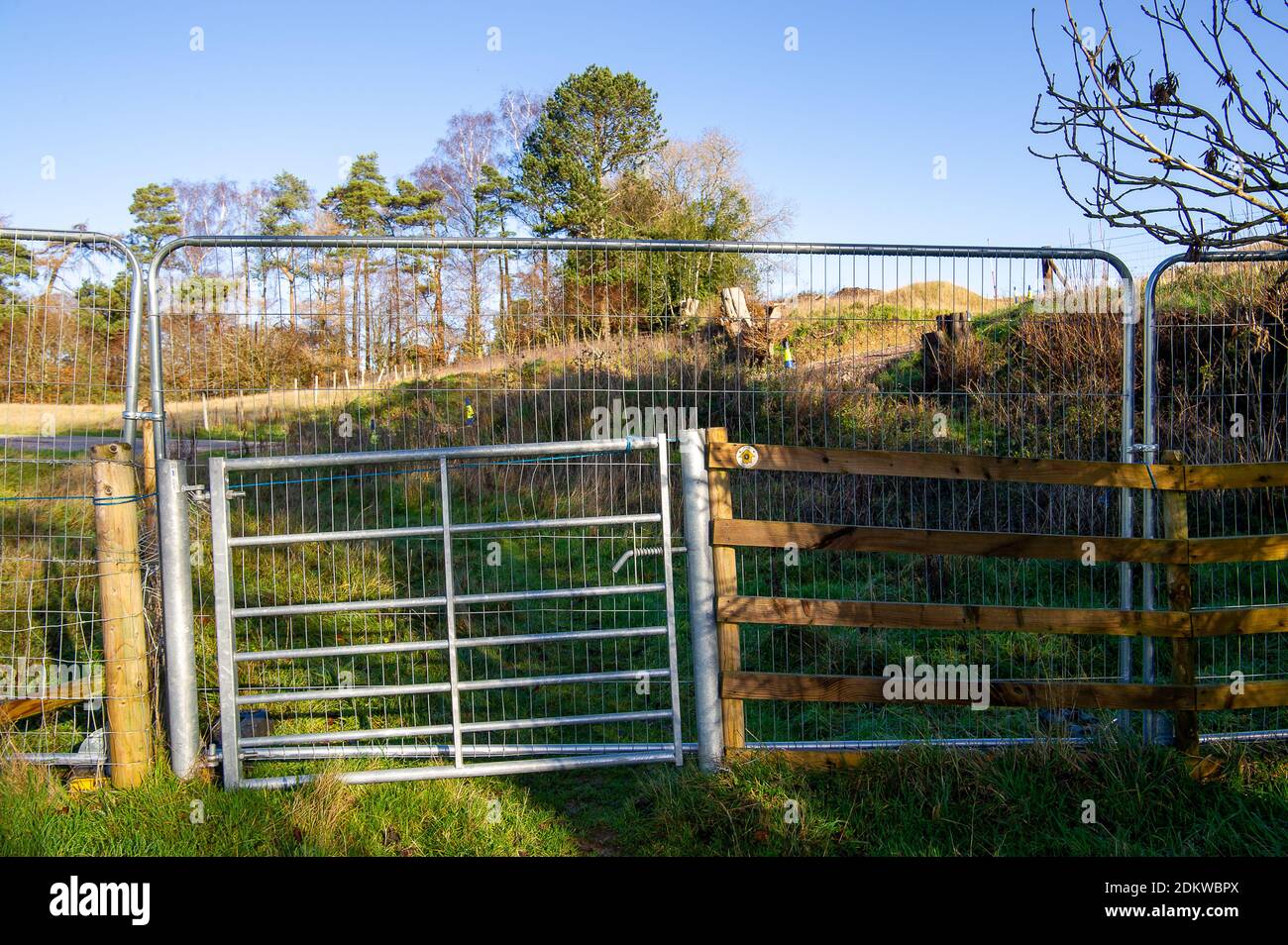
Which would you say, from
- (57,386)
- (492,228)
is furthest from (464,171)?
(57,386)

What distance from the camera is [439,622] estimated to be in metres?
5.91

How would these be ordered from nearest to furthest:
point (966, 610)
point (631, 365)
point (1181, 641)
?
point (966, 610)
point (1181, 641)
point (631, 365)

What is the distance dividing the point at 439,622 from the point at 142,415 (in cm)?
221

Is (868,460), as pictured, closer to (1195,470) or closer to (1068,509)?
(1195,470)

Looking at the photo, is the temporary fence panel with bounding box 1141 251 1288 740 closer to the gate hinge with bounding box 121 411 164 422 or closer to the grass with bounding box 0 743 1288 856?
the grass with bounding box 0 743 1288 856

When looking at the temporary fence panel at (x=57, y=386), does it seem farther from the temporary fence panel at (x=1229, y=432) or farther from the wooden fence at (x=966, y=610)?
the temporary fence panel at (x=1229, y=432)

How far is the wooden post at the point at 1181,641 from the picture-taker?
14.9 feet

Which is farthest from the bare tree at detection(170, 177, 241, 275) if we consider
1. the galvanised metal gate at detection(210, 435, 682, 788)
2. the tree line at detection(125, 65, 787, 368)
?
the galvanised metal gate at detection(210, 435, 682, 788)

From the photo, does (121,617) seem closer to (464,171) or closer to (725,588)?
(725,588)

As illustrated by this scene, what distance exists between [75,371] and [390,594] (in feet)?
8.78

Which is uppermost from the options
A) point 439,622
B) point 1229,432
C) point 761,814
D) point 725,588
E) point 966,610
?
point 1229,432

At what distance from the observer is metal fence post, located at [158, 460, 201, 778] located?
465 cm

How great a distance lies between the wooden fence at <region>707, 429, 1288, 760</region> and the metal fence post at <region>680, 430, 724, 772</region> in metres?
0.04
